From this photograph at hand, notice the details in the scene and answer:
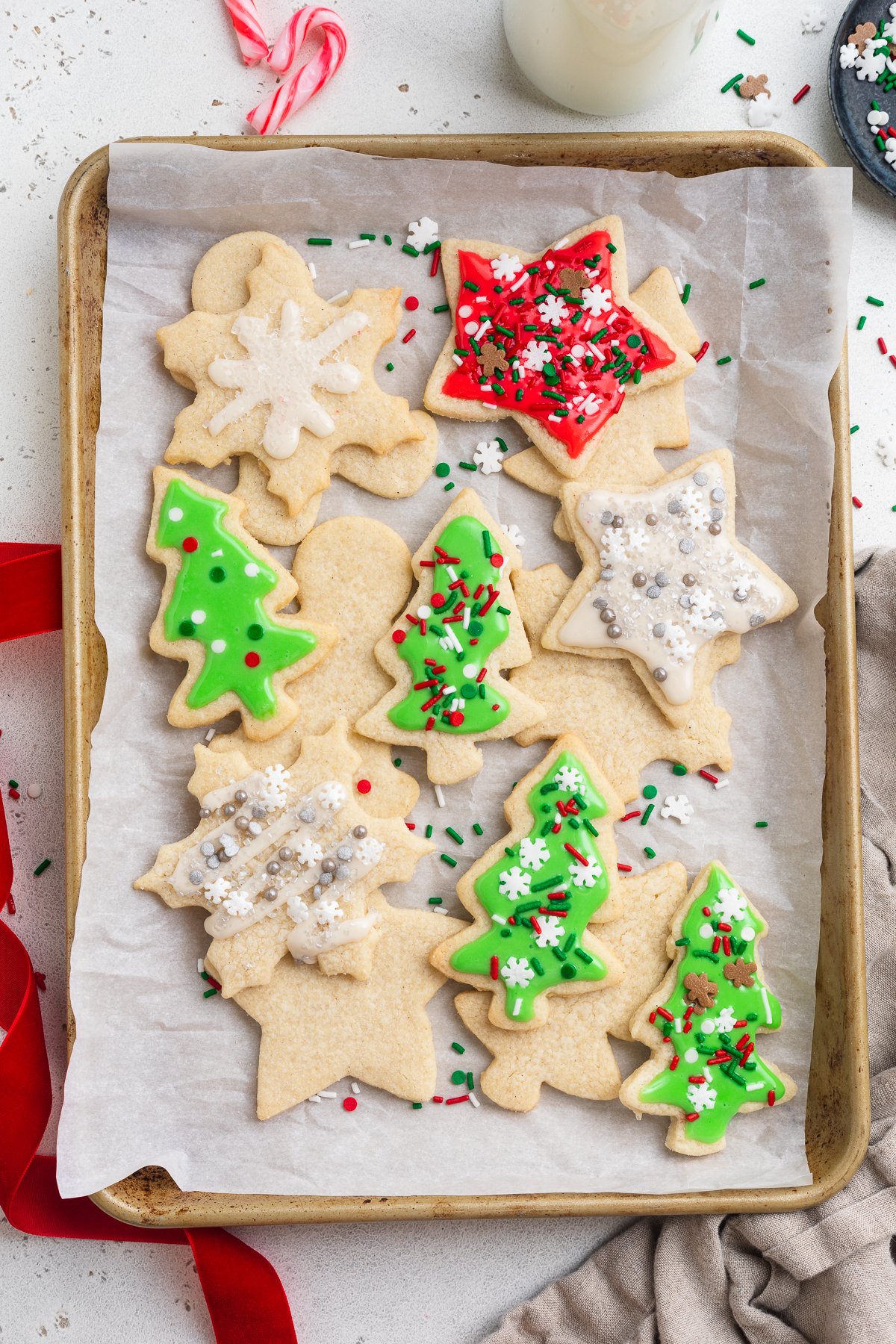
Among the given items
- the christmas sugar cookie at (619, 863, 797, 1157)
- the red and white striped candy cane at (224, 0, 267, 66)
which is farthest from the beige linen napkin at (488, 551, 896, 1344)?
the red and white striped candy cane at (224, 0, 267, 66)

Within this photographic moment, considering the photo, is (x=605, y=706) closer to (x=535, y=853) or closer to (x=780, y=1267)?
(x=535, y=853)

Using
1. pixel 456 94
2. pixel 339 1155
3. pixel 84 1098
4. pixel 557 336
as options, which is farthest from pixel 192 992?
pixel 456 94

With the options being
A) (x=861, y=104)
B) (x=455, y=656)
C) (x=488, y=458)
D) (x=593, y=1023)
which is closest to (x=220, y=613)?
(x=455, y=656)

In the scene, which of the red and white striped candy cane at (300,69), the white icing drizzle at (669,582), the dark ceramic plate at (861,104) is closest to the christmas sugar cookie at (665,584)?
the white icing drizzle at (669,582)

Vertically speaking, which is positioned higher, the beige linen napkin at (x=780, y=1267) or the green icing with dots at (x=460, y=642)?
the green icing with dots at (x=460, y=642)

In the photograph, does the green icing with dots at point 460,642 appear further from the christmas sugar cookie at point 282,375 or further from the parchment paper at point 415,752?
the christmas sugar cookie at point 282,375

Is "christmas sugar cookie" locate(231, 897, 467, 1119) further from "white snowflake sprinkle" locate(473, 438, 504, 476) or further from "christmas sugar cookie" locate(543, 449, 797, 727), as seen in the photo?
"white snowflake sprinkle" locate(473, 438, 504, 476)

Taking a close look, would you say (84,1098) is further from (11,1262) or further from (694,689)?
(694,689)
